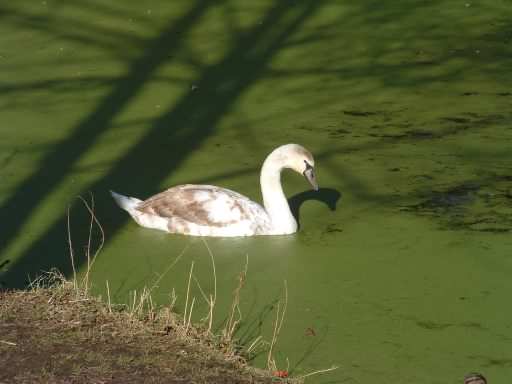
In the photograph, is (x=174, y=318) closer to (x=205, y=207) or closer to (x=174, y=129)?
(x=205, y=207)

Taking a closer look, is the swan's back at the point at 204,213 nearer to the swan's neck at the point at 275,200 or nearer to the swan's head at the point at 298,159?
the swan's neck at the point at 275,200

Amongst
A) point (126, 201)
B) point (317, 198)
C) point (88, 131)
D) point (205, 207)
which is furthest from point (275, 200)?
point (88, 131)

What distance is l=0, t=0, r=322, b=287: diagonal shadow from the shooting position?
279 inches

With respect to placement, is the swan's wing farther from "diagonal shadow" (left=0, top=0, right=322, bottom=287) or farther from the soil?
the soil

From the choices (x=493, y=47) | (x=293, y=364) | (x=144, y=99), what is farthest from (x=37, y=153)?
(x=493, y=47)

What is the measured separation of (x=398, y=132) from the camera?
904cm

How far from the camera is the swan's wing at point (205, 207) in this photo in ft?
23.7

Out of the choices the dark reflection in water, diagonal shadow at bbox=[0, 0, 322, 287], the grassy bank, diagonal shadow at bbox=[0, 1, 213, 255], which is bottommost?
the dark reflection in water

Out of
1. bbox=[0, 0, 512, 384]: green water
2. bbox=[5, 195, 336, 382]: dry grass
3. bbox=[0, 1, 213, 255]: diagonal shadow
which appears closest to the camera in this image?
bbox=[5, 195, 336, 382]: dry grass

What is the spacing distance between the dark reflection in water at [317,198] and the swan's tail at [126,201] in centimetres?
105

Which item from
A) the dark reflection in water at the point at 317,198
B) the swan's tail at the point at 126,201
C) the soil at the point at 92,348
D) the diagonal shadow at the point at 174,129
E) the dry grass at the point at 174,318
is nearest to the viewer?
the soil at the point at 92,348

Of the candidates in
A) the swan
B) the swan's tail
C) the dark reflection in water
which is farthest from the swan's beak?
the swan's tail

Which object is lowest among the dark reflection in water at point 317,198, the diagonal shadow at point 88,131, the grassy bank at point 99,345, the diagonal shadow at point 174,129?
the dark reflection in water at point 317,198

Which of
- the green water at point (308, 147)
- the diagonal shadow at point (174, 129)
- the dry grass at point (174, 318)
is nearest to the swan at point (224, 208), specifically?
the green water at point (308, 147)
